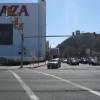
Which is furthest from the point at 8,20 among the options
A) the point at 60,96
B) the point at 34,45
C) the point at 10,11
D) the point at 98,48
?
the point at 60,96

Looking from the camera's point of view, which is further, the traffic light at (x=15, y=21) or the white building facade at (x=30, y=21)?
the white building facade at (x=30, y=21)

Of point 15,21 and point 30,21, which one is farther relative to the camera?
point 30,21

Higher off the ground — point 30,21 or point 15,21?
point 30,21

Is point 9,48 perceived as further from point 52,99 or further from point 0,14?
point 52,99

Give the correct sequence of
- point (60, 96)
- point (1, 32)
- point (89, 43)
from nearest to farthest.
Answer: point (60, 96), point (1, 32), point (89, 43)

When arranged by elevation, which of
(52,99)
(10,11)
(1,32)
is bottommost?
(52,99)

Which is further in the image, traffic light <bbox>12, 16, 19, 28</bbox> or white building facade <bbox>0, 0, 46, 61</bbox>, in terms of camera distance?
white building facade <bbox>0, 0, 46, 61</bbox>

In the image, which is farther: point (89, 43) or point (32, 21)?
point (89, 43)

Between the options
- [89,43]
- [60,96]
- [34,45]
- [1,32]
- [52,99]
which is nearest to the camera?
[52,99]

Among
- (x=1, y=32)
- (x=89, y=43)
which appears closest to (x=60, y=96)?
(x=1, y=32)

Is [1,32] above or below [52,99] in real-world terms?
above

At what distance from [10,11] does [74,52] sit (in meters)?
53.0

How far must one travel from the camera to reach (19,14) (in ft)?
511

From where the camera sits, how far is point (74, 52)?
196875 mm
